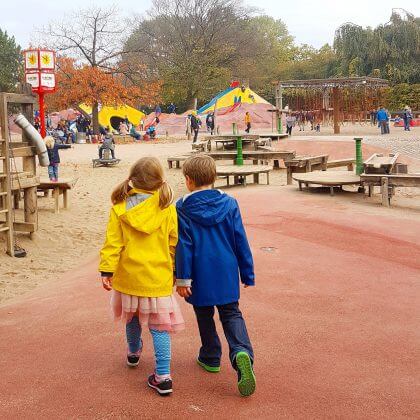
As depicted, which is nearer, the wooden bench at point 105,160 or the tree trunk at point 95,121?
the wooden bench at point 105,160

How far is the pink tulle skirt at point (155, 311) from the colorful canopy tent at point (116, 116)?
130ft

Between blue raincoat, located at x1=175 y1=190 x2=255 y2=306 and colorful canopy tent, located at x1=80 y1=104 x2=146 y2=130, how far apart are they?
39.5 m

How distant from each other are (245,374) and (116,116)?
4137cm

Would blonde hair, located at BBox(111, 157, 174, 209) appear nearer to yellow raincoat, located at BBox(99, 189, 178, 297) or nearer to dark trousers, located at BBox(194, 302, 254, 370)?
yellow raincoat, located at BBox(99, 189, 178, 297)

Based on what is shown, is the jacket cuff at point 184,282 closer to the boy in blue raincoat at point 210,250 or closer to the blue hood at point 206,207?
the boy in blue raincoat at point 210,250

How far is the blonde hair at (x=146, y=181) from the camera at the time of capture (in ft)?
11.8

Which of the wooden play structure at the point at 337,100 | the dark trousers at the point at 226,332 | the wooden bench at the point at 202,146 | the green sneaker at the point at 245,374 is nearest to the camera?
the green sneaker at the point at 245,374

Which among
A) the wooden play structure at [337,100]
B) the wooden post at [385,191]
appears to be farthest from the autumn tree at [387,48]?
the wooden post at [385,191]

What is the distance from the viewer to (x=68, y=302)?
5.92 meters

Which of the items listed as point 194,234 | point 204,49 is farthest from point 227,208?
point 204,49

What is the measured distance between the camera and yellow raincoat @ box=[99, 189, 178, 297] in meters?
3.54

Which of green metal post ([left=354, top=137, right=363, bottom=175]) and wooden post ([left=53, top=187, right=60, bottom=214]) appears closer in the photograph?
wooden post ([left=53, top=187, right=60, bottom=214])

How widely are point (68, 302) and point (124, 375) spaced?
2.14 metres

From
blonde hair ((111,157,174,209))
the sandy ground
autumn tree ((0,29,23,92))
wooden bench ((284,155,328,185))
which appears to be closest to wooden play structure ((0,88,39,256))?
the sandy ground
